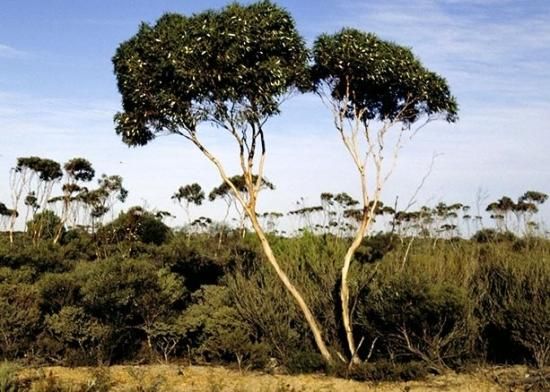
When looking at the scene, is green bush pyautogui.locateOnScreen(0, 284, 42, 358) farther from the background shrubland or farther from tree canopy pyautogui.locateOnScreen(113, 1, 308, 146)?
tree canopy pyautogui.locateOnScreen(113, 1, 308, 146)

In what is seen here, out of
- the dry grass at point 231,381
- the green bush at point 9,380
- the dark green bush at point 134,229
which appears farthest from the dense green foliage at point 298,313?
the dark green bush at point 134,229

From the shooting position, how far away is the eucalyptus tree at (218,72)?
32.7 feet

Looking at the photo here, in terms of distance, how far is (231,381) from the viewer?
9.84 metres

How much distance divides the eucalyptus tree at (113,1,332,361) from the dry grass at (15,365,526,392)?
83 cm

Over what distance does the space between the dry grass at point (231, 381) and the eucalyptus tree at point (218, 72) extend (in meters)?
0.83

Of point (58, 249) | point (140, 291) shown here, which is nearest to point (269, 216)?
point (58, 249)

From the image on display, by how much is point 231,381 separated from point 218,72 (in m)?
4.44

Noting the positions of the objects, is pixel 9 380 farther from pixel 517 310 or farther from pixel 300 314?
pixel 517 310

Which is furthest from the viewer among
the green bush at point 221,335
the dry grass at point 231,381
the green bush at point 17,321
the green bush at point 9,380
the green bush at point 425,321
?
the green bush at point 17,321

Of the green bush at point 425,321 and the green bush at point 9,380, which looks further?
the green bush at point 425,321

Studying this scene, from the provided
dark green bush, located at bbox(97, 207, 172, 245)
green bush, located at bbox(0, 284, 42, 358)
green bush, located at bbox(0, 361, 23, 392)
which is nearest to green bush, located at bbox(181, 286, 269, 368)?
green bush, located at bbox(0, 284, 42, 358)

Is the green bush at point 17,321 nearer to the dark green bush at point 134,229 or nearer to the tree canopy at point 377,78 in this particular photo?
the tree canopy at point 377,78

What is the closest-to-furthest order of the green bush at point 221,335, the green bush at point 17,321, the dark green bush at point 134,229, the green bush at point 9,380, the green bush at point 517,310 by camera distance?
the green bush at point 9,380 → the green bush at point 517,310 → the green bush at point 221,335 → the green bush at point 17,321 → the dark green bush at point 134,229

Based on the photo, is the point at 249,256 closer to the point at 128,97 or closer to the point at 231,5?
the point at 128,97
